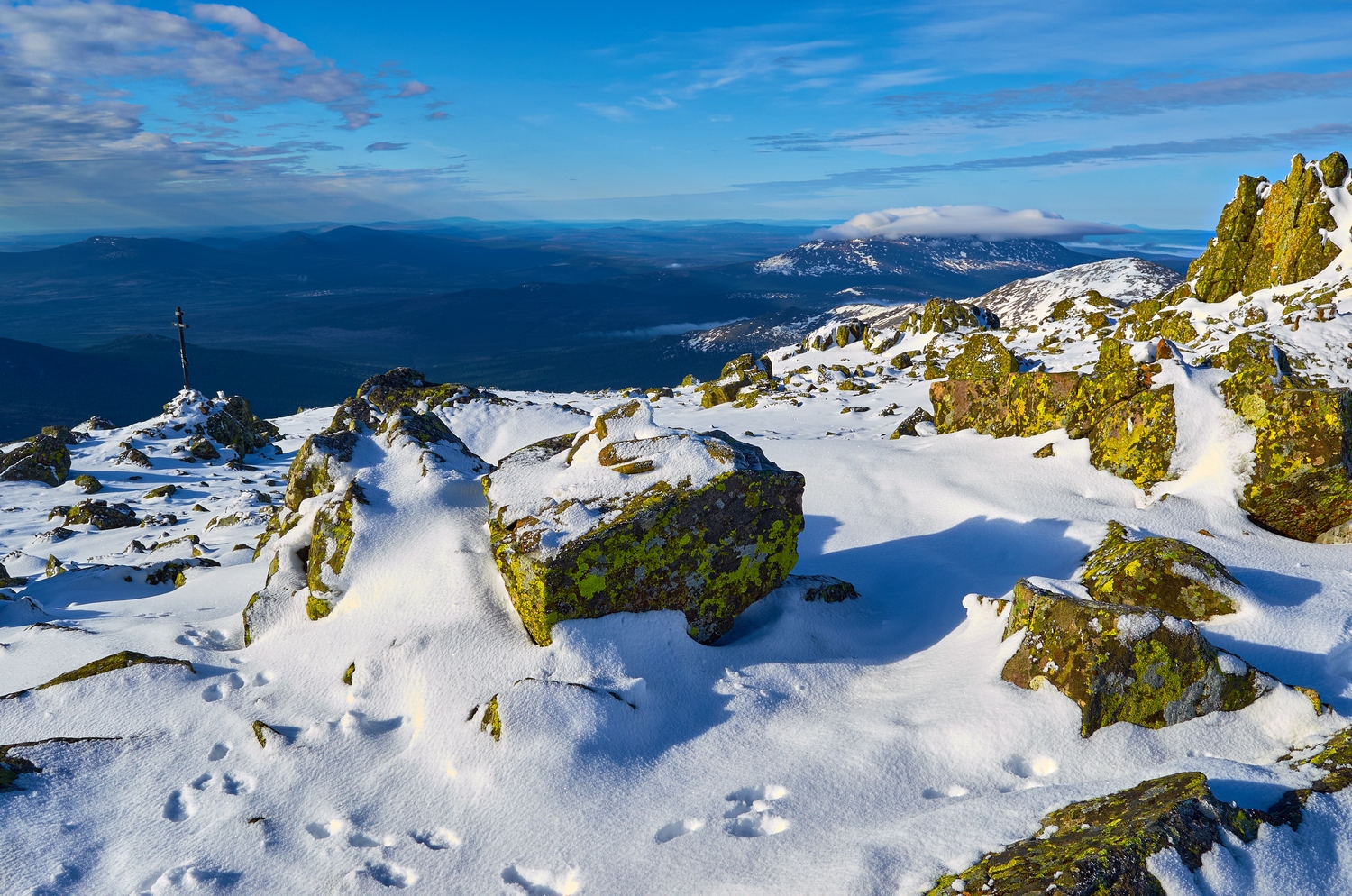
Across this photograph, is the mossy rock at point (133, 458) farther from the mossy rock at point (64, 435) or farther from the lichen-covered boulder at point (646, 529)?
the lichen-covered boulder at point (646, 529)

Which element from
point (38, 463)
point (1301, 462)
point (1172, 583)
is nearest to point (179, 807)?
point (1172, 583)

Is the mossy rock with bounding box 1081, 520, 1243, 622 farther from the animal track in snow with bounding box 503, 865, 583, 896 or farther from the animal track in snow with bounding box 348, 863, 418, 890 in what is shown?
the animal track in snow with bounding box 348, 863, 418, 890

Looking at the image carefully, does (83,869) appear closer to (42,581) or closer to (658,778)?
(658,778)

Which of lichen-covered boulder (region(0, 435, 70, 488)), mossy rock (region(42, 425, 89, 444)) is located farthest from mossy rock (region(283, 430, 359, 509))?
mossy rock (region(42, 425, 89, 444))

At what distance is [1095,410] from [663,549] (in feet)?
37.3

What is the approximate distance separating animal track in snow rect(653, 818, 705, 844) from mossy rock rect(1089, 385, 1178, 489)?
11.8 meters

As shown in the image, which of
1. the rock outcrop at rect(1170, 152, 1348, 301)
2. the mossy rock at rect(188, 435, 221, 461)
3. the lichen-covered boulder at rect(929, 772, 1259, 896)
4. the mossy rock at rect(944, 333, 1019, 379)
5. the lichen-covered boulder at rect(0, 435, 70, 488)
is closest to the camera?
the lichen-covered boulder at rect(929, 772, 1259, 896)

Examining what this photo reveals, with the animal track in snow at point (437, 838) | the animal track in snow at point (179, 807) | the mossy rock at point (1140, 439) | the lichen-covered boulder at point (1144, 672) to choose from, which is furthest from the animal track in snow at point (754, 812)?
the mossy rock at point (1140, 439)

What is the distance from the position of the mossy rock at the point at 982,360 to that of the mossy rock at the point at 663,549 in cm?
2953

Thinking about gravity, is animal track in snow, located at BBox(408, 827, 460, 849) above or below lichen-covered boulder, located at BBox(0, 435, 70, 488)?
above

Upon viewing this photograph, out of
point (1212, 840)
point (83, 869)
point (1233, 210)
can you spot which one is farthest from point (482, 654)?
point (1233, 210)

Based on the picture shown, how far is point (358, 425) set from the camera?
13164 mm

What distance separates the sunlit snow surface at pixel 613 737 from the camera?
19.9 feet

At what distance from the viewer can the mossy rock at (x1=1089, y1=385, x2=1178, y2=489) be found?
13.8m
